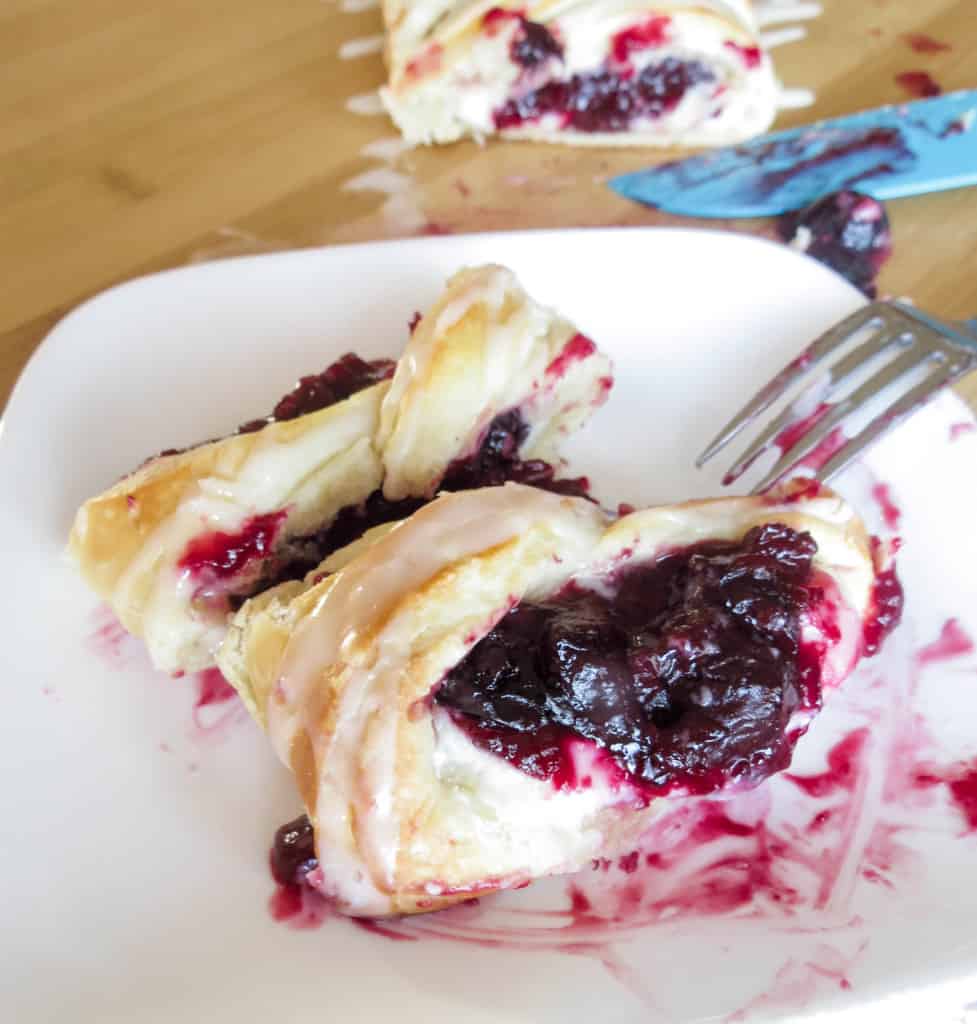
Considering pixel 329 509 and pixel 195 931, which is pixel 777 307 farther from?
pixel 195 931

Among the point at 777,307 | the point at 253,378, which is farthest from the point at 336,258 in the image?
the point at 777,307


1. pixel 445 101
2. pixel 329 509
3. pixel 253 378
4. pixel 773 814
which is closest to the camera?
pixel 773 814

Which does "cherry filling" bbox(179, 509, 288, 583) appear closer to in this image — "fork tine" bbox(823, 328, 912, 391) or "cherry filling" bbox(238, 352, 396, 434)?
"cherry filling" bbox(238, 352, 396, 434)

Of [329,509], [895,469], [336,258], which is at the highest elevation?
[336,258]

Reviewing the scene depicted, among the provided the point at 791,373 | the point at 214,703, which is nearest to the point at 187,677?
the point at 214,703

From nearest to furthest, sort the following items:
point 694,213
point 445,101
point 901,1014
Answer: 1. point 901,1014
2. point 694,213
3. point 445,101

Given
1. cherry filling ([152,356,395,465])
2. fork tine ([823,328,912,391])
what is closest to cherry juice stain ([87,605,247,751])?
cherry filling ([152,356,395,465])
